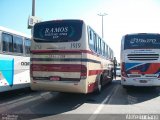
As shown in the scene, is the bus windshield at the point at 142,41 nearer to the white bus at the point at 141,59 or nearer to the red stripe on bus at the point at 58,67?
the white bus at the point at 141,59

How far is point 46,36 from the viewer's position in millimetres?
11977

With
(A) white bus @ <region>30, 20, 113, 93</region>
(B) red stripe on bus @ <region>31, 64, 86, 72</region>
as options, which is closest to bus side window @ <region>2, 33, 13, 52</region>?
(A) white bus @ <region>30, 20, 113, 93</region>

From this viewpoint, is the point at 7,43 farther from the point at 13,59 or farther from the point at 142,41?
the point at 142,41

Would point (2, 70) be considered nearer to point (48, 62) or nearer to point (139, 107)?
point (48, 62)

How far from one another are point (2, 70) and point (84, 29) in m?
3.91

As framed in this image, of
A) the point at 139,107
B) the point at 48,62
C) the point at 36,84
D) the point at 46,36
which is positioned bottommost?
the point at 139,107

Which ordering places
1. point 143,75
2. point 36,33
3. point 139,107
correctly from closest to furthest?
point 139,107, point 36,33, point 143,75

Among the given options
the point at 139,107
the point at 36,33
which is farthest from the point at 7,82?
the point at 139,107

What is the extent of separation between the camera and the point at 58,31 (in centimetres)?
1184

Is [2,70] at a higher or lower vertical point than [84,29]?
lower

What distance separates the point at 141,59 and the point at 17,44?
6637 millimetres

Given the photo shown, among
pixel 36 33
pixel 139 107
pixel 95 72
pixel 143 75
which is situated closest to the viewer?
pixel 139 107

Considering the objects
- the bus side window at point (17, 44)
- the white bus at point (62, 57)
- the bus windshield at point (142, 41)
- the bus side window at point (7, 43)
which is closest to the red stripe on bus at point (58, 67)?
the white bus at point (62, 57)

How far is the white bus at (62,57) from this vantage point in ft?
37.1
